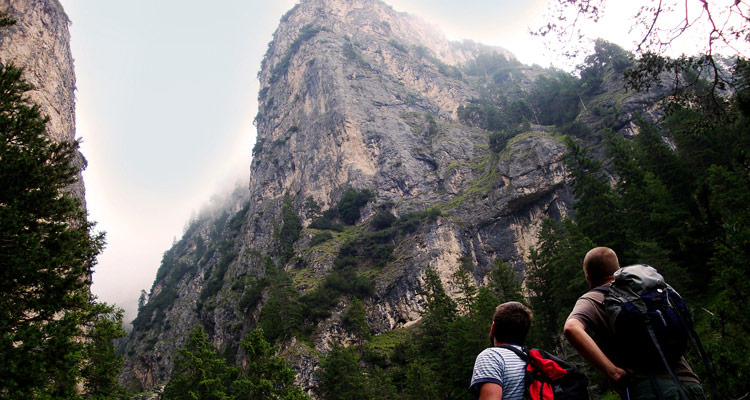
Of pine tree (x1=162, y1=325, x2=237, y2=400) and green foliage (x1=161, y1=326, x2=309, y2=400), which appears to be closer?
green foliage (x1=161, y1=326, x2=309, y2=400)

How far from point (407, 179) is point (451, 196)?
8.69 meters

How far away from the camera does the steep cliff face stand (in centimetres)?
3603

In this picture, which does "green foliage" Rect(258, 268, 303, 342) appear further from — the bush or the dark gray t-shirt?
the dark gray t-shirt

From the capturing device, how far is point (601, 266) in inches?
151

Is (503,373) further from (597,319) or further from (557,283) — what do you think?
(557,283)

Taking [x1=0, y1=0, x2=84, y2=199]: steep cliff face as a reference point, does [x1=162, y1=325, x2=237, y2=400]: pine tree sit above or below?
below

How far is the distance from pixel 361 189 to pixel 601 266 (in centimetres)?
6218

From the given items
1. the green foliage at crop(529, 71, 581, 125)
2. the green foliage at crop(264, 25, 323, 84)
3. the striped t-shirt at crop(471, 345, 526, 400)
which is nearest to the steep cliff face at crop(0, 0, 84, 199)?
the striped t-shirt at crop(471, 345, 526, 400)

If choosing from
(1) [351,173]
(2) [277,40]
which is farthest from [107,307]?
(2) [277,40]

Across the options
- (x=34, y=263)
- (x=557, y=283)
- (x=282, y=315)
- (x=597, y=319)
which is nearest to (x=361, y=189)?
(x=282, y=315)

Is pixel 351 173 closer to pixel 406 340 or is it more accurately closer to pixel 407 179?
pixel 407 179

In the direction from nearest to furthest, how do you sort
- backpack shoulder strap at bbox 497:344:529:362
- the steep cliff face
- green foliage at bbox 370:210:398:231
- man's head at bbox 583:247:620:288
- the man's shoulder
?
backpack shoulder strap at bbox 497:344:529:362 → the man's shoulder → man's head at bbox 583:247:620:288 → the steep cliff face → green foliage at bbox 370:210:398:231

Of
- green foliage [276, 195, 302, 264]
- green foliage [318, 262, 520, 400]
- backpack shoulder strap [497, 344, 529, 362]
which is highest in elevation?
green foliage [276, 195, 302, 264]

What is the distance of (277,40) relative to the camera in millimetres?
119188
